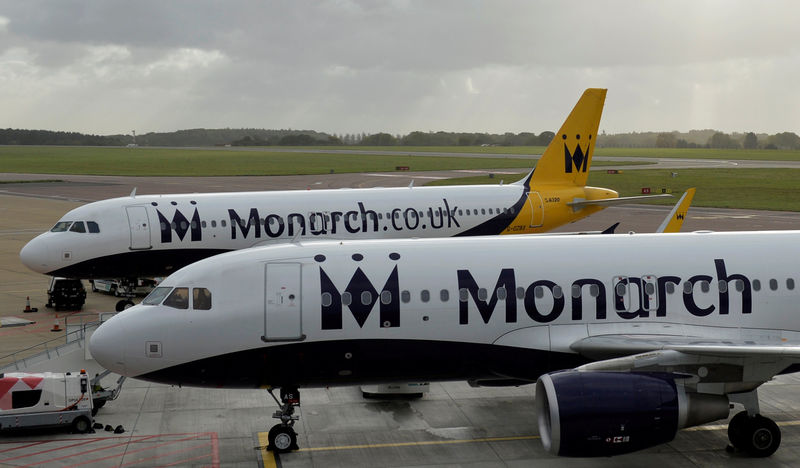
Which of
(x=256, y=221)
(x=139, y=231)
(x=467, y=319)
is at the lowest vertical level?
(x=467, y=319)

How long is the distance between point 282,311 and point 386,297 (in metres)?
1.98

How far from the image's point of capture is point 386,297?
16.3 m

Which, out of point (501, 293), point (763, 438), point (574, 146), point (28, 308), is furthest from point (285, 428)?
point (574, 146)

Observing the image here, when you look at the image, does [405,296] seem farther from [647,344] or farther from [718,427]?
[718,427]

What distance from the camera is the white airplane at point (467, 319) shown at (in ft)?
52.2

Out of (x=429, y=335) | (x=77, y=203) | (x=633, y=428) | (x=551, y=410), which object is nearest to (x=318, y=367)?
(x=429, y=335)

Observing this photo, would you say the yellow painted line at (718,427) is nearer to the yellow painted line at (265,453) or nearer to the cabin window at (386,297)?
the cabin window at (386,297)

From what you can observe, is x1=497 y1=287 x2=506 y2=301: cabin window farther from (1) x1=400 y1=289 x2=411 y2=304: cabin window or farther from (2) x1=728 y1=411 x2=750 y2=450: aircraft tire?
(2) x1=728 y1=411 x2=750 y2=450: aircraft tire

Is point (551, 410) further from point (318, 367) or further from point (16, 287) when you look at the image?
point (16, 287)

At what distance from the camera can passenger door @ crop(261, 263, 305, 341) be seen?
15.9 meters

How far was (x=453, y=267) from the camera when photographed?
54.8ft

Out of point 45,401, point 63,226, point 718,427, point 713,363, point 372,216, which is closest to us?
point 713,363

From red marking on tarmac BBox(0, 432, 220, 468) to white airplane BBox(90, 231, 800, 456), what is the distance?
1562 mm

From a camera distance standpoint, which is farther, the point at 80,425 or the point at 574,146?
the point at 574,146
